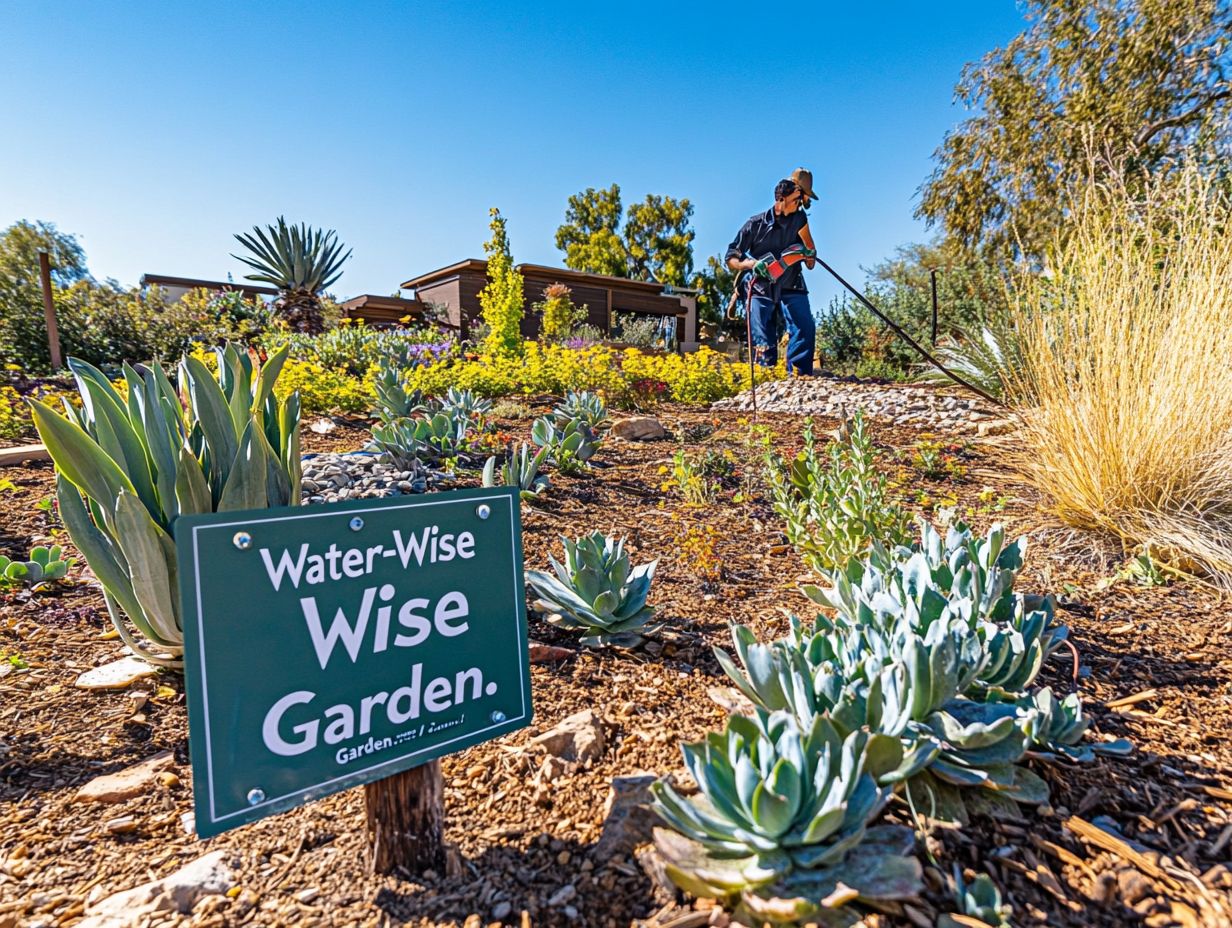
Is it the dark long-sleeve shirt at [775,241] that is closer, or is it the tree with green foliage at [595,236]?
the dark long-sleeve shirt at [775,241]

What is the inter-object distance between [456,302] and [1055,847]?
1984 cm

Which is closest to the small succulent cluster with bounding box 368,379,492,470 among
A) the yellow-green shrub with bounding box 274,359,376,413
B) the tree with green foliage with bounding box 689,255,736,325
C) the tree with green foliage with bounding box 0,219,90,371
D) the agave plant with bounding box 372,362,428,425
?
the agave plant with bounding box 372,362,428,425

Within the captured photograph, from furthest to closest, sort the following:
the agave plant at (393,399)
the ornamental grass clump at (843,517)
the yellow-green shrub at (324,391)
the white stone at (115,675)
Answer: the yellow-green shrub at (324,391)
the agave plant at (393,399)
the ornamental grass clump at (843,517)
the white stone at (115,675)

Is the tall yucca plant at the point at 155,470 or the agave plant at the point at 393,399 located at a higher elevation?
the agave plant at the point at 393,399

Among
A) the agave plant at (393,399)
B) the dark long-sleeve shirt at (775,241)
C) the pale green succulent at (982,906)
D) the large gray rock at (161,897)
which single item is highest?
the dark long-sleeve shirt at (775,241)

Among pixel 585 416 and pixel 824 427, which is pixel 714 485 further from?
pixel 824 427

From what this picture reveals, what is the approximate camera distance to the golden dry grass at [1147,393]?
2.55 meters

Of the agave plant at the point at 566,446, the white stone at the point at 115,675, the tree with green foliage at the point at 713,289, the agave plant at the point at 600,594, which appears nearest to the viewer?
the white stone at the point at 115,675

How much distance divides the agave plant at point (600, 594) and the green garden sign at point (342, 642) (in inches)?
31.0

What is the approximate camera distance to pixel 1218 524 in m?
2.52

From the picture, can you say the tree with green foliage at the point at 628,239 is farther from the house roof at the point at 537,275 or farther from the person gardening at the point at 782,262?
the person gardening at the point at 782,262

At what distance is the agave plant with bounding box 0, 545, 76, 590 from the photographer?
2254mm

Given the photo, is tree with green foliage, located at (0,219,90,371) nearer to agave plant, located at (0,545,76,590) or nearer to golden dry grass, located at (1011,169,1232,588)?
agave plant, located at (0,545,76,590)

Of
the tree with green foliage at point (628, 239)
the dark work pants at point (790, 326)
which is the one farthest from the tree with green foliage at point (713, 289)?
the dark work pants at point (790, 326)
